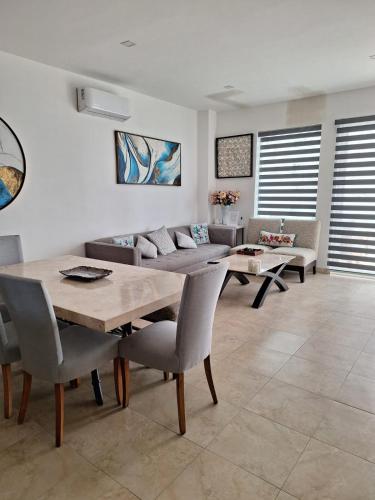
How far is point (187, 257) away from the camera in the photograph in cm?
446

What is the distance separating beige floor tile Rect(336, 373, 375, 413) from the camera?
204 centimetres

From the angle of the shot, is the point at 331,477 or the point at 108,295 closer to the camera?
the point at 331,477

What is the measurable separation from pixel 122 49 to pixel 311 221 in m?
3.54

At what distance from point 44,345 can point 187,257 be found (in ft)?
9.59

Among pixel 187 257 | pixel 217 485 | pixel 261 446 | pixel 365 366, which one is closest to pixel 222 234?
pixel 187 257

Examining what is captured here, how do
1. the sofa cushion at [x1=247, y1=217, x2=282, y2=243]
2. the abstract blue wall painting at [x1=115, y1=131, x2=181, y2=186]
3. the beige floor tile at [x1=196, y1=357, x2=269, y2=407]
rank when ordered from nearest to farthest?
the beige floor tile at [x1=196, y1=357, x2=269, y2=407] < the abstract blue wall painting at [x1=115, y1=131, x2=181, y2=186] < the sofa cushion at [x1=247, y1=217, x2=282, y2=243]

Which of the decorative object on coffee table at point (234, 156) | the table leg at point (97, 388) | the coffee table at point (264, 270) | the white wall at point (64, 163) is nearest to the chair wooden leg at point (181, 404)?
the table leg at point (97, 388)

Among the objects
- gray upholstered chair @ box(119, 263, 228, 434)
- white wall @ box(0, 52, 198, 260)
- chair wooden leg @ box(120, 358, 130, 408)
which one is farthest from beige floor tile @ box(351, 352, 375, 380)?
white wall @ box(0, 52, 198, 260)

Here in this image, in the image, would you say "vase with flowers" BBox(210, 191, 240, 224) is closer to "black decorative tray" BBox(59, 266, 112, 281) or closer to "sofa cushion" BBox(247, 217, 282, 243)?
"sofa cushion" BBox(247, 217, 282, 243)

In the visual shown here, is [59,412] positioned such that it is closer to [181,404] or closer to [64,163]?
[181,404]

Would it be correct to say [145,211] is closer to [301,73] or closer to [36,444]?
[301,73]

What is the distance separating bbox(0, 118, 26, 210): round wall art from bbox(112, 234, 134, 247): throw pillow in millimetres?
1240

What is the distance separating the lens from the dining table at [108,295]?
162 centimetres

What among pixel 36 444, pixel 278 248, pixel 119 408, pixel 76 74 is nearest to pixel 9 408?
pixel 36 444
